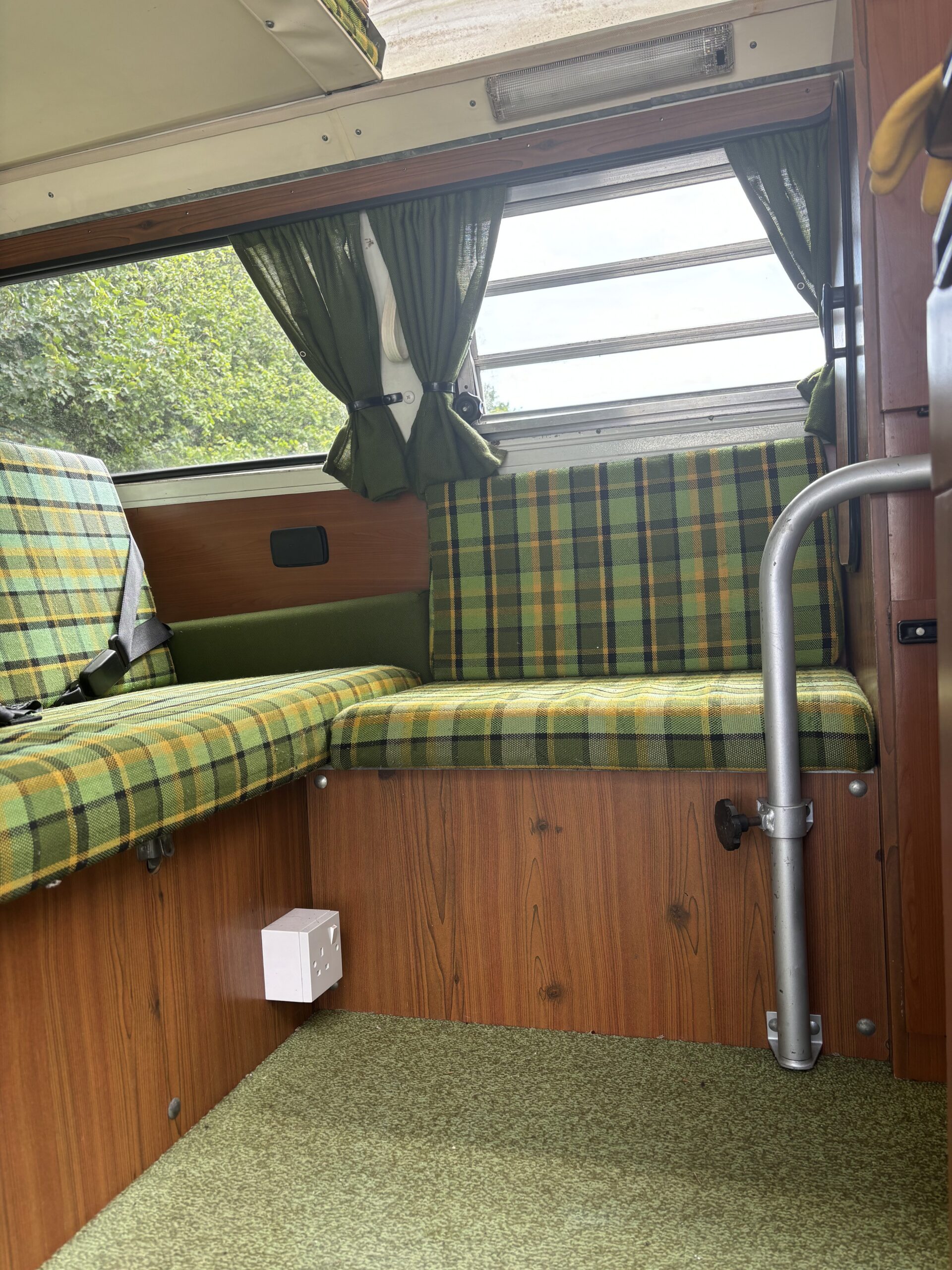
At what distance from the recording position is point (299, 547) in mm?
2709

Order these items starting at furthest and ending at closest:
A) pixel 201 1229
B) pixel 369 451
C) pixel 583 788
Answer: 1. pixel 369 451
2. pixel 583 788
3. pixel 201 1229

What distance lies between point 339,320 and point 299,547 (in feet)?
2.18

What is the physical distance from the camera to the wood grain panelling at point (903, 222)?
1392 mm

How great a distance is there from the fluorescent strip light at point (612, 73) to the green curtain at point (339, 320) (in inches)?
21.2

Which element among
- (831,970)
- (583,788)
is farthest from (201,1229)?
(831,970)

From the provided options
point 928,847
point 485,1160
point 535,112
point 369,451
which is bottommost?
point 485,1160

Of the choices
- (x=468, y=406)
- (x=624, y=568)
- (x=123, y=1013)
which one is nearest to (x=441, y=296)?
(x=468, y=406)

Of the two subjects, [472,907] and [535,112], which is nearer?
[472,907]

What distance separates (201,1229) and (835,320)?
6.83 ft

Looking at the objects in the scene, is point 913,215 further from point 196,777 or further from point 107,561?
point 107,561

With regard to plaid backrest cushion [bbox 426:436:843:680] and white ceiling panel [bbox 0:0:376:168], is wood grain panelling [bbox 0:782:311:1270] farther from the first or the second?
white ceiling panel [bbox 0:0:376:168]

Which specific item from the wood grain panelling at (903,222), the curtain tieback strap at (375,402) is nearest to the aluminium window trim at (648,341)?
the curtain tieback strap at (375,402)

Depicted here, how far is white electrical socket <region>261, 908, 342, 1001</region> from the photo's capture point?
63.4 inches

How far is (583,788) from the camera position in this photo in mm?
1610
